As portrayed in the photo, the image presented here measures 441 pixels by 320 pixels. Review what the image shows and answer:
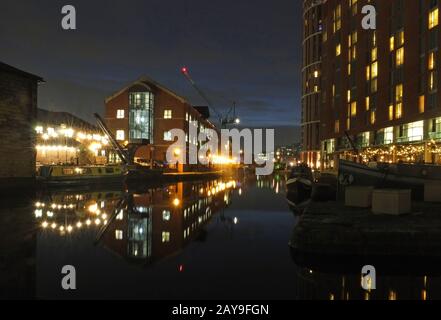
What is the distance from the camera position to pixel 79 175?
44.1 meters

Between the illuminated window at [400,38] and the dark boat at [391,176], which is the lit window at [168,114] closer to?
the illuminated window at [400,38]

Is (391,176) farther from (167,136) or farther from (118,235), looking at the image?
(167,136)

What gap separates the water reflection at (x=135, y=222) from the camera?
14.3 meters

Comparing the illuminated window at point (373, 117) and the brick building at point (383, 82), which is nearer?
the brick building at point (383, 82)

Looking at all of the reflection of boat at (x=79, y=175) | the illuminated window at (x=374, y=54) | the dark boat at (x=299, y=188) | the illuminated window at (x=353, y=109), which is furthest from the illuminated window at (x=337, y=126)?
the reflection of boat at (x=79, y=175)

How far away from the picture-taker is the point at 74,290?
9.41 metres

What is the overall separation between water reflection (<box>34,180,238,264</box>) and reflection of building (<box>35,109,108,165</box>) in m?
29.4

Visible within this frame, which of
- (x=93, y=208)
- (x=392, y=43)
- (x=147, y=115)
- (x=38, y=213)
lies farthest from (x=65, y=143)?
(x=392, y=43)

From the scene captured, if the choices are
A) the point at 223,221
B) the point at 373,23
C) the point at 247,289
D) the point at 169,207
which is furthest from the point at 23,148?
the point at 373,23

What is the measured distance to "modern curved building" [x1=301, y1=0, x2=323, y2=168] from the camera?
112 meters

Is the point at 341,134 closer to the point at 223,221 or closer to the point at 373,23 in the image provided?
the point at 373,23

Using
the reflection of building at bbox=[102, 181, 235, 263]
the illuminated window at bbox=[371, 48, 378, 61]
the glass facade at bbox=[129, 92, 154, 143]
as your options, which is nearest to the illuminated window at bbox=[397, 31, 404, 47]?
the illuminated window at bbox=[371, 48, 378, 61]

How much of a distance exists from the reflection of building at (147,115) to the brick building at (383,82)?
105ft

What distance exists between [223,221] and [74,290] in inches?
494
